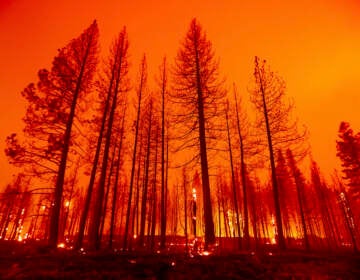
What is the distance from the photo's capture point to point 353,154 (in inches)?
979

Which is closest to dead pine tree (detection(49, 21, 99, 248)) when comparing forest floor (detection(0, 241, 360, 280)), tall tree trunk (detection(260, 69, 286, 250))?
forest floor (detection(0, 241, 360, 280))

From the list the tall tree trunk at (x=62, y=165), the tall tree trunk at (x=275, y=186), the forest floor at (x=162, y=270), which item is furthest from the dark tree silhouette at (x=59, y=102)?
the tall tree trunk at (x=275, y=186)

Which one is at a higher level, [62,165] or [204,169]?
[62,165]

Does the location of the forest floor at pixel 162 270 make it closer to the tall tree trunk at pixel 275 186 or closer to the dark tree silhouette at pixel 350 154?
the tall tree trunk at pixel 275 186

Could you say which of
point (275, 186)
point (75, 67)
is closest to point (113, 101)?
point (75, 67)

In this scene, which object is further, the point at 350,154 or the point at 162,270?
the point at 350,154

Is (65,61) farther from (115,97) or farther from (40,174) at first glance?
(40,174)

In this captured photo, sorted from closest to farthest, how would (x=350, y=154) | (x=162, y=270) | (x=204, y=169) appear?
(x=162, y=270) < (x=204, y=169) < (x=350, y=154)

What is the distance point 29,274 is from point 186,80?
41.9ft

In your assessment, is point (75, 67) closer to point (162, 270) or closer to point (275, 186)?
point (162, 270)

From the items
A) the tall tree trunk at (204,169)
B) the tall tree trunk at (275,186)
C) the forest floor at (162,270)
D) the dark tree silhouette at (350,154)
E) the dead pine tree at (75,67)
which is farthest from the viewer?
the dark tree silhouette at (350,154)

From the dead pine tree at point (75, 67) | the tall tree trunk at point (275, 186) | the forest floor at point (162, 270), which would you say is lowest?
the forest floor at point (162, 270)

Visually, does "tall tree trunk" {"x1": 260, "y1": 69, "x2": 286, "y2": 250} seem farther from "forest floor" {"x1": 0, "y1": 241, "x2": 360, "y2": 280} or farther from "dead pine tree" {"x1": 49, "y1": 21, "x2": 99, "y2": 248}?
"dead pine tree" {"x1": 49, "y1": 21, "x2": 99, "y2": 248}

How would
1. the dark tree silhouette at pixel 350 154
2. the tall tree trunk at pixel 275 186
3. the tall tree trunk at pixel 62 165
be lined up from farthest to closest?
the dark tree silhouette at pixel 350 154
the tall tree trunk at pixel 275 186
the tall tree trunk at pixel 62 165
